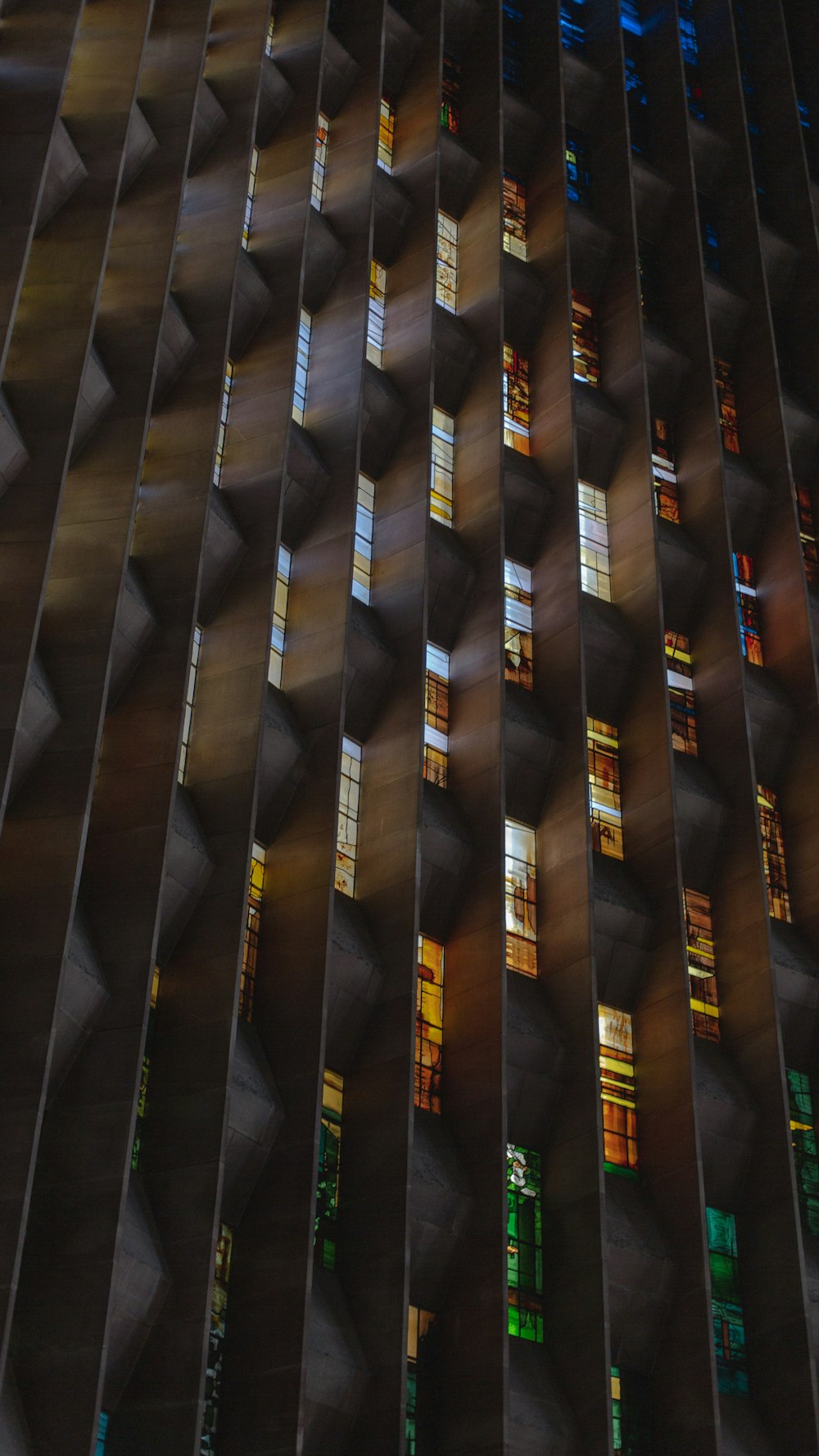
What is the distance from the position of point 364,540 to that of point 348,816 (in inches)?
201

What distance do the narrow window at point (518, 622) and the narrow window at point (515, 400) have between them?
2551 millimetres

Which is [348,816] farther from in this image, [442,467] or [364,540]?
[442,467]

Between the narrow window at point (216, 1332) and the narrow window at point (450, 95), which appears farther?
the narrow window at point (450, 95)

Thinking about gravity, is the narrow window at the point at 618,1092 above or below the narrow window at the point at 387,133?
below

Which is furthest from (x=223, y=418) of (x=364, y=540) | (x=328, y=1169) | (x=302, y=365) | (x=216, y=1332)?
(x=216, y=1332)

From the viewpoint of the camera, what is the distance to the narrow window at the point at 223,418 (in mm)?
25438

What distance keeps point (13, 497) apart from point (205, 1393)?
421 inches

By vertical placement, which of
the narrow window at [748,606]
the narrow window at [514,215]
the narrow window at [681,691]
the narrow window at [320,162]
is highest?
the narrow window at [514,215]

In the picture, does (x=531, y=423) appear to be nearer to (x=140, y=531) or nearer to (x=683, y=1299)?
(x=140, y=531)

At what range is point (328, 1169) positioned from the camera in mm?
21719

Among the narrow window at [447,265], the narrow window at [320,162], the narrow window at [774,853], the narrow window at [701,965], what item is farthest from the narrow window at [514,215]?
the narrow window at [701,965]

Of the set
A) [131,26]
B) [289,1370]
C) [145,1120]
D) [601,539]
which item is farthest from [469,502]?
[289,1370]

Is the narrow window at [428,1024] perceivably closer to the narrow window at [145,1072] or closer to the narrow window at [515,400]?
the narrow window at [145,1072]

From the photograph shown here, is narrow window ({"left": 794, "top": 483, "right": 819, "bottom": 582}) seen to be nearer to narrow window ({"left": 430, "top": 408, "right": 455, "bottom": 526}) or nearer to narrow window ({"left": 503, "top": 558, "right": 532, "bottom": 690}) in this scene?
narrow window ({"left": 503, "top": 558, "right": 532, "bottom": 690})
